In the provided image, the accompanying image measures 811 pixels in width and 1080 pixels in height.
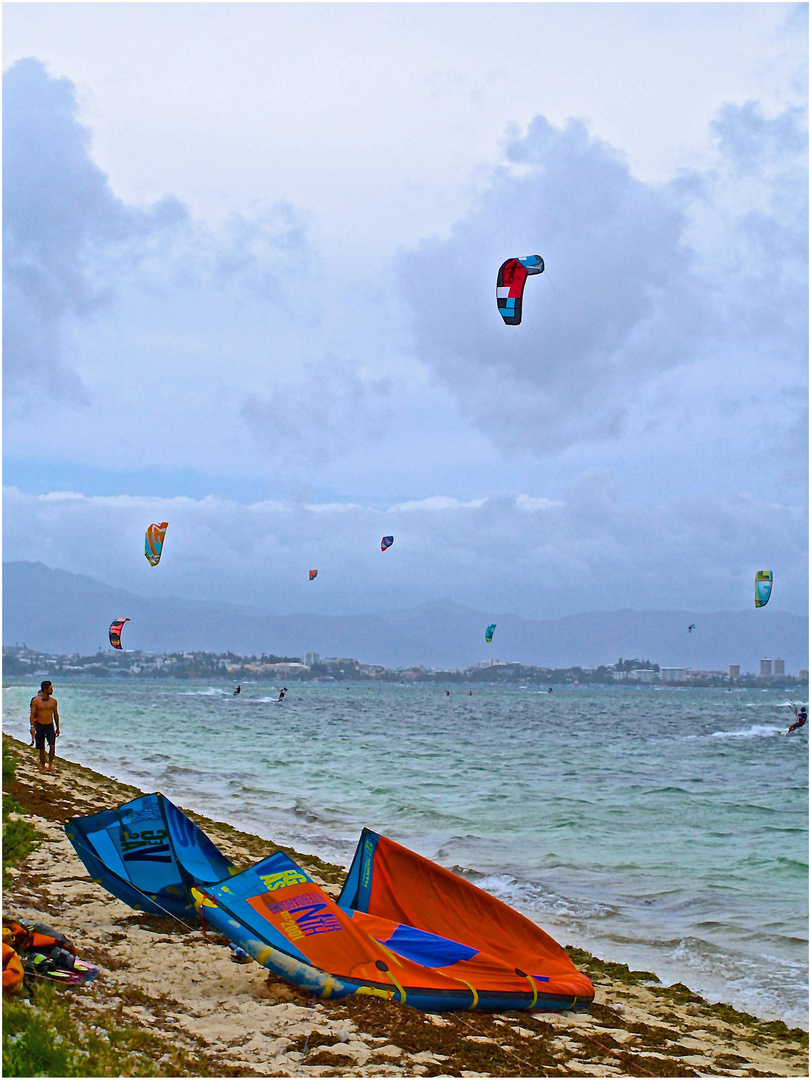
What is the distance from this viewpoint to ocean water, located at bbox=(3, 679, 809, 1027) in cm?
845

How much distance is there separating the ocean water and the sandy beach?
105 centimetres

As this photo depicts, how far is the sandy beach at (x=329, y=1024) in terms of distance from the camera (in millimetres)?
4512

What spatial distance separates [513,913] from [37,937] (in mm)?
3216

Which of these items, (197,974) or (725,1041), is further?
(725,1041)

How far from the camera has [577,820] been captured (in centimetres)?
1469

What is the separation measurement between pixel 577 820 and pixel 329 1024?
1058 cm

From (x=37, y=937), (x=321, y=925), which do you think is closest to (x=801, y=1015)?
(x=321, y=925)

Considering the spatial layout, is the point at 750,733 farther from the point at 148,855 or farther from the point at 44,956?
the point at 44,956

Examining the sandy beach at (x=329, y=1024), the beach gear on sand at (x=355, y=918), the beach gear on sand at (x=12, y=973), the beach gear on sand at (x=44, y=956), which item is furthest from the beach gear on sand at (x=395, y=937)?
the beach gear on sand at (x=12, y=973)

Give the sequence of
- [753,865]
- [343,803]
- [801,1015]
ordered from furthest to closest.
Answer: [343,803] → [753,865] → [801,1015]

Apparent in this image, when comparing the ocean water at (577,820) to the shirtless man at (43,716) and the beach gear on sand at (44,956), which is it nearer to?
the shirtless man at (43,716)

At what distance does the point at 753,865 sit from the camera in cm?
1193

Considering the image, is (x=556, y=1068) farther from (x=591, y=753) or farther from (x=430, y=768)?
(x=591, y=753)

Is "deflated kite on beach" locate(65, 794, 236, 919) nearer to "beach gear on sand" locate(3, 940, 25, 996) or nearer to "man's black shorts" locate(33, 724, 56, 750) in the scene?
"beach gear on sand" locate(3, 940, 25, 996)
